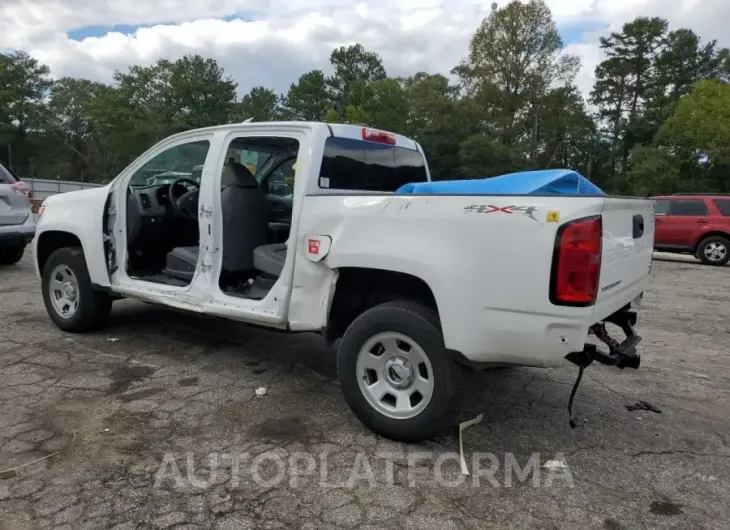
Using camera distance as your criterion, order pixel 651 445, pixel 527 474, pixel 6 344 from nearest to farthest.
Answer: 1. pixel 527 474
2. pixel 651 445
3. pixel 6 344

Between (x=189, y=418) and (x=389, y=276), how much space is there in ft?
5.12

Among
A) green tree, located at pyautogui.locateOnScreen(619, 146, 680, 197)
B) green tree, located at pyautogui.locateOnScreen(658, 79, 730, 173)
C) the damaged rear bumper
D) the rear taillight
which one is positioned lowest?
the damaged rear bumper

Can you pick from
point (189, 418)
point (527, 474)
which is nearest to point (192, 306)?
point (189, 418)

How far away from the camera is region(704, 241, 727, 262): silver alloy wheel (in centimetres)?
1377

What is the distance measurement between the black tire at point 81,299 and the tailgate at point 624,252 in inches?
169

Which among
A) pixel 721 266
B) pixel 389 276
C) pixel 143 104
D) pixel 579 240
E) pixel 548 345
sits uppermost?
pixel 143 104

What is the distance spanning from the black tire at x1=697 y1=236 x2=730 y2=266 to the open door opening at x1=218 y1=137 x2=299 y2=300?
41.9 ft

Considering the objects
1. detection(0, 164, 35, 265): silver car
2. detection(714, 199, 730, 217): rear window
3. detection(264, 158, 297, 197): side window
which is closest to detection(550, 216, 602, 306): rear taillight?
detection(264, 158, 297, 197): side window

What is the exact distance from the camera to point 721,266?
13.7 metres

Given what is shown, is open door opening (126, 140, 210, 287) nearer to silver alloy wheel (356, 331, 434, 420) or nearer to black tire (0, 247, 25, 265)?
silver alloy wheel (356, 331, 434, 420)

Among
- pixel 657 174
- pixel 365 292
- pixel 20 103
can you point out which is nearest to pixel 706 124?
pixel 657 174

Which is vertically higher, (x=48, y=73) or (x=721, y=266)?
(x=48, y=73)

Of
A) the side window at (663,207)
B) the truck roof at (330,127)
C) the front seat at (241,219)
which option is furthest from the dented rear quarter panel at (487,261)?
the side window at (663,207)

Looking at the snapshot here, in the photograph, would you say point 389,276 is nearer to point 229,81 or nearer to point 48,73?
point 229,81
